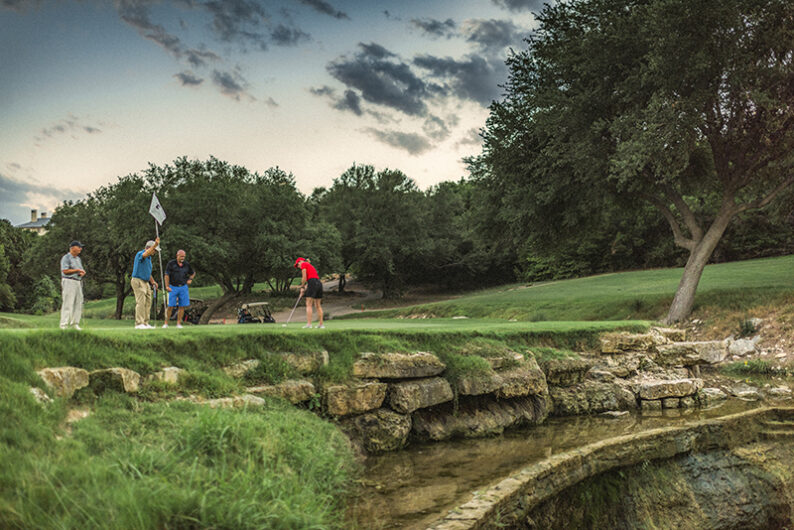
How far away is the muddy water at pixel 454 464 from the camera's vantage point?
18.8 ft

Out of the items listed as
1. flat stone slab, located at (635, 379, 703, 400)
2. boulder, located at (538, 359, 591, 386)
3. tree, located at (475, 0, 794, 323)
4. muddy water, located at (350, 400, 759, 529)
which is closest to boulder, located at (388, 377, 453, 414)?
muddy water, located at (350, 400, 759, 529)

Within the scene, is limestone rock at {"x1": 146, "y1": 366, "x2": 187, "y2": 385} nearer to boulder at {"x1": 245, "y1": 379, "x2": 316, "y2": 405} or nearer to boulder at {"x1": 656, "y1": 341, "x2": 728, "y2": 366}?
boulder at {"x1": 245, "y1": 379, "x2": 316, "y2": 405}

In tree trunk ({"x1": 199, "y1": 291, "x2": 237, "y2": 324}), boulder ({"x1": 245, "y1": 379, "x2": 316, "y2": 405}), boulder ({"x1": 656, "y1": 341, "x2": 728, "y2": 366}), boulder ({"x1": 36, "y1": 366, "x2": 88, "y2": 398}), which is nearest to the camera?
boulder ({"x1": 36, "y1": 366, "x2": 88, "y2": 398})

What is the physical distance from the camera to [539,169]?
2131 centimetres

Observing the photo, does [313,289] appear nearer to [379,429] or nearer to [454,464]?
[379,429]

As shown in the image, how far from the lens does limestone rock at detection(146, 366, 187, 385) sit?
21.1ft

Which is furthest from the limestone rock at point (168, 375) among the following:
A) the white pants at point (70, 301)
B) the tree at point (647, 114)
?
the tree at point (647, 114)

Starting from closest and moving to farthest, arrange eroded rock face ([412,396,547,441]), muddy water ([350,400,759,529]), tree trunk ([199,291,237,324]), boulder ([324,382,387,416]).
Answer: muddy water ([350,400,759,529]) → boulder ([324,382,387,416]) → eroded rock face ([412,396,547,441]) → tree trunk ([199,291,237,324])

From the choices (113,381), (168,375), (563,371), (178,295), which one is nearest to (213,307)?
(178,295)

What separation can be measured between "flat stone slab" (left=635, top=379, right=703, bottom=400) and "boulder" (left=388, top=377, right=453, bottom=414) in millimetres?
5413

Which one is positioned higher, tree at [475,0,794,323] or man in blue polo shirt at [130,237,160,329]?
tree at [475,0,794,323]

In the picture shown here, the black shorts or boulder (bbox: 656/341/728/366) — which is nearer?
the black shorts

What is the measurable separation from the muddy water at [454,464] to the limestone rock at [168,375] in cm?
282

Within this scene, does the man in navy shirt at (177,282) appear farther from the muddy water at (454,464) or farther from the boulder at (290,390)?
the muddy water at (454,464)
